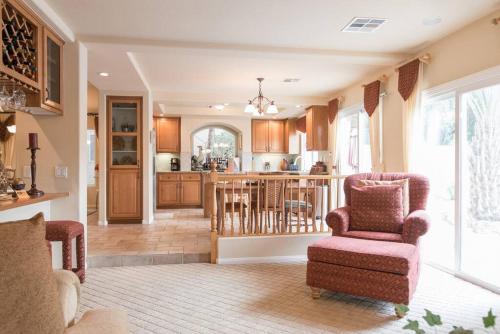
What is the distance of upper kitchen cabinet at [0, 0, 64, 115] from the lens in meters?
2.72

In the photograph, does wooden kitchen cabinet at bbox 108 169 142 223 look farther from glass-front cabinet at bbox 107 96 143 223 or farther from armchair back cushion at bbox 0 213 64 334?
armchair back cushion at bbox 0 213 64 334

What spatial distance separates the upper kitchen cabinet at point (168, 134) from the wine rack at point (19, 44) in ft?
17.9

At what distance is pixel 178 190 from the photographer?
8273mm

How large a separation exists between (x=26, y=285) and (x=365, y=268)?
2.43 metres

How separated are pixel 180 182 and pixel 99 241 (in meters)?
3.62

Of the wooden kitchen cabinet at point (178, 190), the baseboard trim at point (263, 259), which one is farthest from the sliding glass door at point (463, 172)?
the wooden kitchen cabinet at point (178, 190)

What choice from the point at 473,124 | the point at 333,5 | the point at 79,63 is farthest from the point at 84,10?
the point at 473,124

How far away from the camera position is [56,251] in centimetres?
371

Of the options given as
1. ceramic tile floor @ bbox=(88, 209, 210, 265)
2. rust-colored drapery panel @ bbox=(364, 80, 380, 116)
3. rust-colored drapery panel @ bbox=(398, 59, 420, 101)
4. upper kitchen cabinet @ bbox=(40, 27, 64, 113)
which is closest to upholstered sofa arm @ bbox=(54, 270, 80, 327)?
upper kitchen cabinet @ bbox=(40, 27, 64, 113)

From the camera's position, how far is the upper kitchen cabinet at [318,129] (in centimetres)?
689

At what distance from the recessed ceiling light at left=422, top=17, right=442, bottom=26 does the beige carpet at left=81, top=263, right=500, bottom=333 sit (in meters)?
2.57

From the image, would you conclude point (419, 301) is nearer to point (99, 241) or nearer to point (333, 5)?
point (333, 5)

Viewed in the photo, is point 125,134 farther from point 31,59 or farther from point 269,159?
point 269,159

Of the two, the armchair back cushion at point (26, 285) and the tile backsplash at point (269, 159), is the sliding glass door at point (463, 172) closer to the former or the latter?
the armchair back cushion at point (26, 285)
